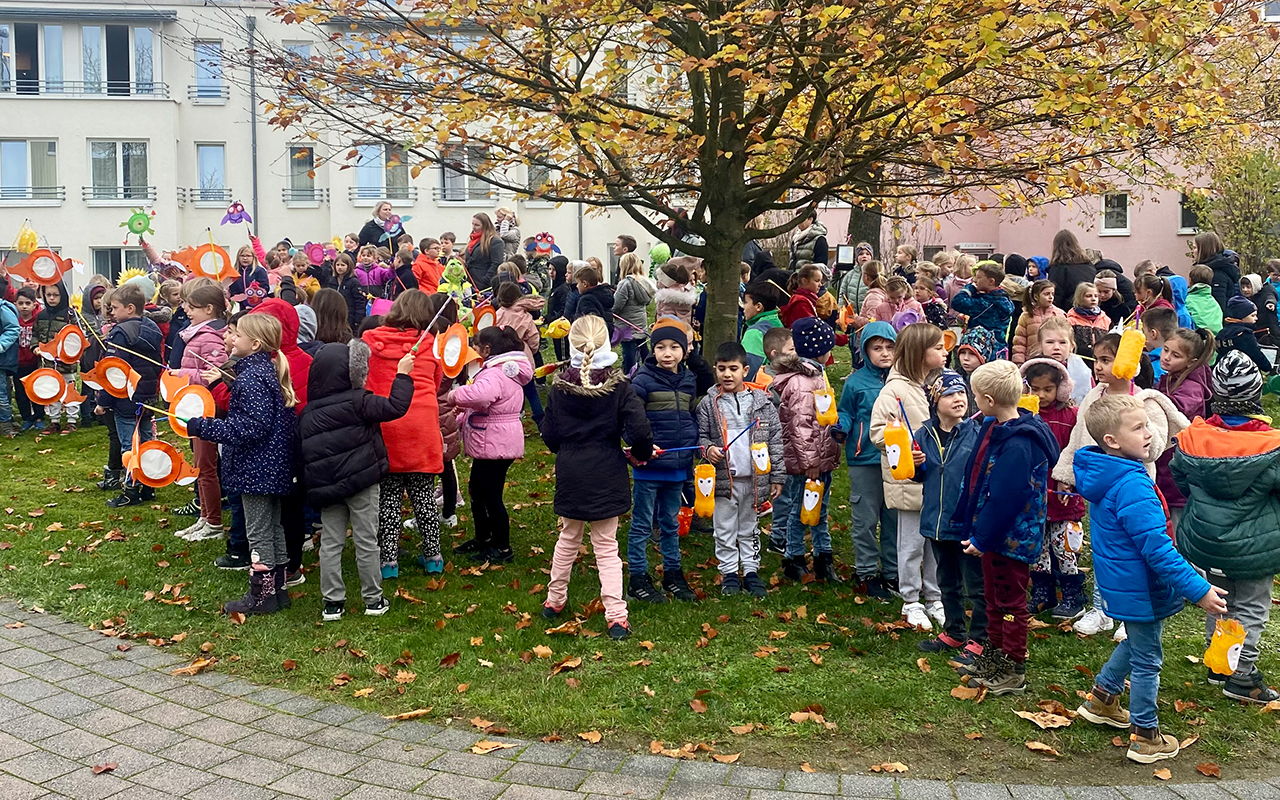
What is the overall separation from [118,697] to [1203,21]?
9.02 metres

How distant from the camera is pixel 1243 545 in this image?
5703 millimetres

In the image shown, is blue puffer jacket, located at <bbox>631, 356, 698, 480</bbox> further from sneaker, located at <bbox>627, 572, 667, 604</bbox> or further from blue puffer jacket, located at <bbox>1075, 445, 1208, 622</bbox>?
blue puffer jacket, located at <bbox>1075, 445, 1208, 622</bbox>

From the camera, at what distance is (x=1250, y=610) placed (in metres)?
5.87

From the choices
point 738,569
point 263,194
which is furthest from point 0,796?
point 263,194

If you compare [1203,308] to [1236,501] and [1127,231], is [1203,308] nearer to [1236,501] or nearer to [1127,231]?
[1236,501]

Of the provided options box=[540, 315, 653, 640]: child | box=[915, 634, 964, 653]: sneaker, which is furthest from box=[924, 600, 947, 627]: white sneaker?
box=[540, 315, 653, 640]: child

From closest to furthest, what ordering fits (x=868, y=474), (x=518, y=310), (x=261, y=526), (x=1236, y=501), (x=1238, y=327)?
(x=1236, y=501), (x=261, y=526), (x=868, y=474), (x=518, y=310), (x=1238, y=327)

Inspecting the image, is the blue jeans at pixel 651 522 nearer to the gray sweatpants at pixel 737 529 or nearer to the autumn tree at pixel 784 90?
the gray sweatpants at pixel 737 529

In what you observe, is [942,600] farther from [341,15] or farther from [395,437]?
[341,15]

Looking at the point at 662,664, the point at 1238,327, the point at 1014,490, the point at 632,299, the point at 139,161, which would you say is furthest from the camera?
the point at 139,161

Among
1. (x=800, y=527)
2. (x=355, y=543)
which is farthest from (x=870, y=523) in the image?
(x=355, y=543)

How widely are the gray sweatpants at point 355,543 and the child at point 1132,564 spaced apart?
4.46 m

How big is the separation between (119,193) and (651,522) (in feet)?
122

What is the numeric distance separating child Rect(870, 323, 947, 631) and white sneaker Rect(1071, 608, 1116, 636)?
0.86m
